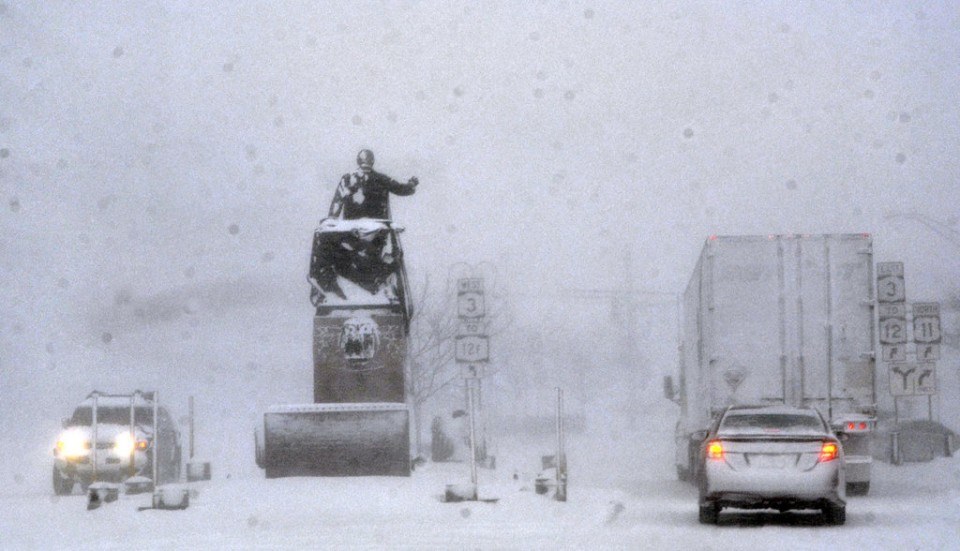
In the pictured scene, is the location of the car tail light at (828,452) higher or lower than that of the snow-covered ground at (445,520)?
higher

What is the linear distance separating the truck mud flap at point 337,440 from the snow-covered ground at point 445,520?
0.55 m

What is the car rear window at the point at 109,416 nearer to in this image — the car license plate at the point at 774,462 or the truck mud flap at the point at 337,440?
the truck mud flap at the point at 337,440

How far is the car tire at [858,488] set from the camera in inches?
953

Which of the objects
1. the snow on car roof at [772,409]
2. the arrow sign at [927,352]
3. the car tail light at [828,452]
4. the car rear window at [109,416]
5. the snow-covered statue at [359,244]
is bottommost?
the car tail light at [828,452]

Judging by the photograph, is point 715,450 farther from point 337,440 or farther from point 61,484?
point 61,484

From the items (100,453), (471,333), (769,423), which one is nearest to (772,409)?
(769,423)

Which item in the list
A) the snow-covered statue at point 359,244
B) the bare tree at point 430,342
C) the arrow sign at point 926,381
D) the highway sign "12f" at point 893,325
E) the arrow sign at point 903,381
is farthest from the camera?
the bare tree at point 430,342

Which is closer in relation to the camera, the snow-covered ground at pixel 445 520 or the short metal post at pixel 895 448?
the snow-covered ground at pixel 445 520

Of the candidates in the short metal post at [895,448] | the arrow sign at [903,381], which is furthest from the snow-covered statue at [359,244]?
the short metal post at [895,448]

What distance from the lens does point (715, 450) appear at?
1806cm

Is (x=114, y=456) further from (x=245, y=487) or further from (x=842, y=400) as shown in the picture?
(x=842, y=400)

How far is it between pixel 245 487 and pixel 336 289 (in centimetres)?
505

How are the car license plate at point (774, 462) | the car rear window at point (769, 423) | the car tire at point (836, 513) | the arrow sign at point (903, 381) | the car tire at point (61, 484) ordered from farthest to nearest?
the arrow sign at point (903, 381) < the car tire at point (61, 484) < the car rear window at point (769, 423) < the car tire at point (836, 513) < the car license plate at point (774, 462)

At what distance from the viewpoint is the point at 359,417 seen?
26.7 meters
